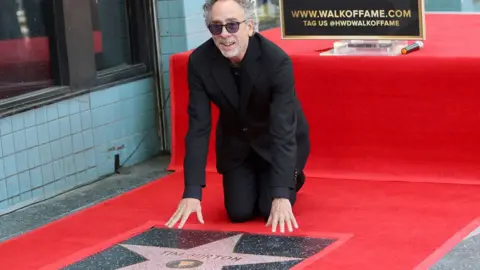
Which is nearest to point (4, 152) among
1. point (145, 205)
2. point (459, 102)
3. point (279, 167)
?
point (145, 205)

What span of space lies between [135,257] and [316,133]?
182 cm

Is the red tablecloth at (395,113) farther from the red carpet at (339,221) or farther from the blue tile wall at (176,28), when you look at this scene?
the blue tile wall at (176,28)

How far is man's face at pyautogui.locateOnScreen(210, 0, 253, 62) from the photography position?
4703 mm

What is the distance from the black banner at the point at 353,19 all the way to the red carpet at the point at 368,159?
5.8 inches

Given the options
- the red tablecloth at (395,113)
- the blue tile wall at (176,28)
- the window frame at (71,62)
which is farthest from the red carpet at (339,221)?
the blue tile wall at (176,28)

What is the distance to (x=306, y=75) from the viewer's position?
607 centimetres

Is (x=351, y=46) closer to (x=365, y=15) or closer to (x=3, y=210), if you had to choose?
(x=365, y=15)

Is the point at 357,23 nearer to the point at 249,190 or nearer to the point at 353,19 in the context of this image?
the point at 353,19

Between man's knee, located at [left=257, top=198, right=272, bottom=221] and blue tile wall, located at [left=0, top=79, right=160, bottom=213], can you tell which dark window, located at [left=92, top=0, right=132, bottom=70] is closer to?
blue tile wall, located at [left=0, top=79, right=160, bottom=213]

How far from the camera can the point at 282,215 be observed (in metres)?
4.60

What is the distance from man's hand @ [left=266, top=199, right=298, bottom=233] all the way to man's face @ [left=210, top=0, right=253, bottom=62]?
2.37 feet

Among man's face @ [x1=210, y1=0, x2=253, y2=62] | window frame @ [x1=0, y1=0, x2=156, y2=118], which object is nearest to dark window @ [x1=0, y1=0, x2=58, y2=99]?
window frame @ [x1=0, y1=0, x2=156, y2=118]

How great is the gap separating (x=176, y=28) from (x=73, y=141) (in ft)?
3.70

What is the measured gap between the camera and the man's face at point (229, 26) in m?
4.70
